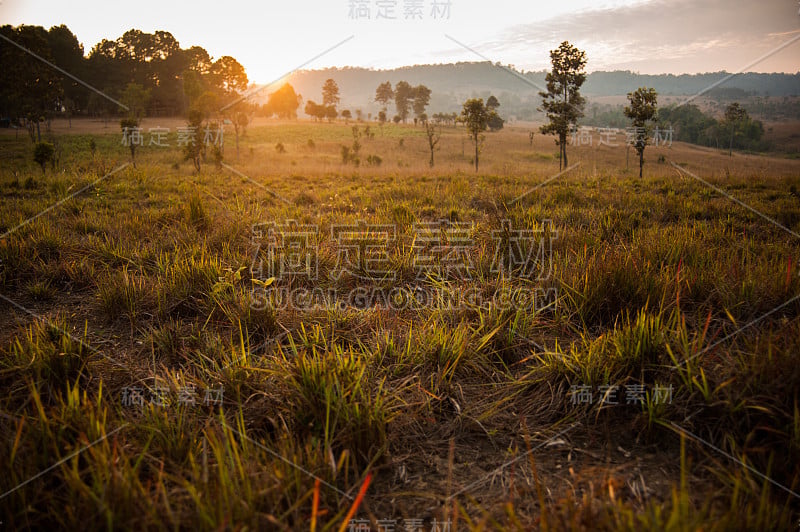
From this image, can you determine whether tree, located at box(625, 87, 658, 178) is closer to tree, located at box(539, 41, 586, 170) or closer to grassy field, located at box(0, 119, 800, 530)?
tree, located at box(539, 41, 586, 170)

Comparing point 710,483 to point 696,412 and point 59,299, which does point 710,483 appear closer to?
point 696,412

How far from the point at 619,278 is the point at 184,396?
291 cm

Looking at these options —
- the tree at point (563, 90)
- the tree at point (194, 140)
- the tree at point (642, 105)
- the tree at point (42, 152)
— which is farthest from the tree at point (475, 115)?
the tree at point (42, 152)

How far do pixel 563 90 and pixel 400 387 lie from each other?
42388mm

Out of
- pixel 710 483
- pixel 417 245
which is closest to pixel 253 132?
pixel 417 245

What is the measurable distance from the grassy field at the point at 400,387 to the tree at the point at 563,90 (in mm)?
35061

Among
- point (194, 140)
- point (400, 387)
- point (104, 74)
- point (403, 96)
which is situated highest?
point (403, 96)

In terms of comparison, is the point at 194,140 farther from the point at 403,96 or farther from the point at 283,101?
the point at 403,96

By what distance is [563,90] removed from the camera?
37219mm

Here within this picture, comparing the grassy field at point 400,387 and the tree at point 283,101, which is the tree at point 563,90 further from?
the tree at point 283,101

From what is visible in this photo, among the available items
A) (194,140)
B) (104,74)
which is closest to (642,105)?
(194,140)

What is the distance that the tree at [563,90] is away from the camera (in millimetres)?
35625

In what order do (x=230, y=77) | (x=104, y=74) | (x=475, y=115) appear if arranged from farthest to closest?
1. (x=104, y=74)
2. (x=230, y=77)
3. (x=475, y=115)

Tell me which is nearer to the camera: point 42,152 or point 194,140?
point 42,152
